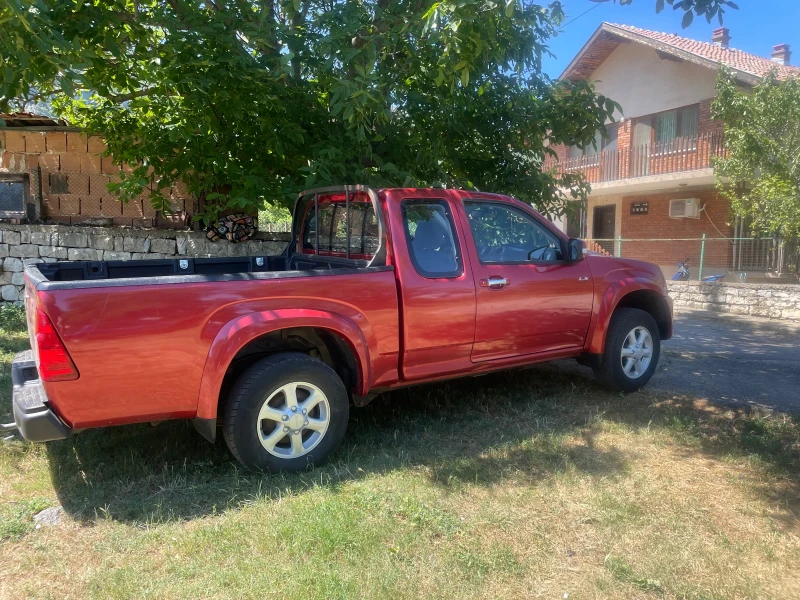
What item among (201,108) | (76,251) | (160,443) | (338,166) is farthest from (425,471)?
(76,251)

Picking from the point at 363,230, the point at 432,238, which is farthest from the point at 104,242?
the point at 432,238

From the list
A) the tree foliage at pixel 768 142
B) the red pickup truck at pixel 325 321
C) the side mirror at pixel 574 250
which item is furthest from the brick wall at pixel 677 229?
the side mirror at pixel 574 250

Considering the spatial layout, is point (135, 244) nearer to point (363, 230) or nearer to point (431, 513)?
point (363, 230)

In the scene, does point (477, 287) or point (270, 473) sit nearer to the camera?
point (270, 473)

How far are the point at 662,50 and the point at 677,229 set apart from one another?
4.73 metres

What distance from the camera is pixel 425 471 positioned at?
3885 mm

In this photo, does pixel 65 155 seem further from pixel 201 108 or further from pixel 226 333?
pixel 226 333

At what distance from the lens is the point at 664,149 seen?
16.9 meters

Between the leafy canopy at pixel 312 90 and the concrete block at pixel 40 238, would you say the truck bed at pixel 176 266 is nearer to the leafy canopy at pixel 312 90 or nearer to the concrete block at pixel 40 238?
the leafy canopy at pixel 312 90

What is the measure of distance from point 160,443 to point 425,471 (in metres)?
1.87

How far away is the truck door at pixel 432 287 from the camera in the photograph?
4.25 meters

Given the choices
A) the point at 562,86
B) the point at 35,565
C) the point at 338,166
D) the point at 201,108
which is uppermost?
the point at 562,86

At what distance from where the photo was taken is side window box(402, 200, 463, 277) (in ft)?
14.5

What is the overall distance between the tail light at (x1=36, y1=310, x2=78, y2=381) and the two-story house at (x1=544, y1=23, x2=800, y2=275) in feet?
46.1
